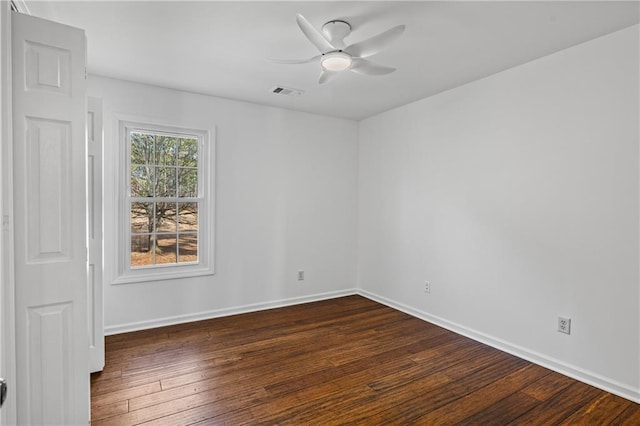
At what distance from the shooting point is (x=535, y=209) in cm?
289

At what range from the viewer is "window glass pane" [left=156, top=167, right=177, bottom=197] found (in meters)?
3.71

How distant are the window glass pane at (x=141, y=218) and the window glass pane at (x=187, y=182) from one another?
363 mm

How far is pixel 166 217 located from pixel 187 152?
0.76 meters

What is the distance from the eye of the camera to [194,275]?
12.5ft

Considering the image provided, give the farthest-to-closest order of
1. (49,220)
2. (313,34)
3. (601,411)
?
(601,411) < (313,34) < (49,220)

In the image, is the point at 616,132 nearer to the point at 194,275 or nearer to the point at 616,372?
the point at 616,372

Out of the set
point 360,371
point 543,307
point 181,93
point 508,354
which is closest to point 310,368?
point 360,371

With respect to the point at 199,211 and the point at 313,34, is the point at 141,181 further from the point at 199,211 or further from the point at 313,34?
the point at 313,34

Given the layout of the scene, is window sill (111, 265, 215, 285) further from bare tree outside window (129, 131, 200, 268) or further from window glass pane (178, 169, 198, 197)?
window glass pane (178, 169, 198, 197)

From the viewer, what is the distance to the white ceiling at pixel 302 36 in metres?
2.16

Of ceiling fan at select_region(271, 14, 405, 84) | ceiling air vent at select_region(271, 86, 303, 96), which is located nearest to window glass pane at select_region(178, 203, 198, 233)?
A: ceiling air vent at select_region(271, 86, 303, 96)

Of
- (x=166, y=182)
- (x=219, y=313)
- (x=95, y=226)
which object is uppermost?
(x=166, y=182)

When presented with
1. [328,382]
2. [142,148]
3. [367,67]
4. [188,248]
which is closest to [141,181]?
[142,148]

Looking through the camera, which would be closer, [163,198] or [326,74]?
[326,74]
